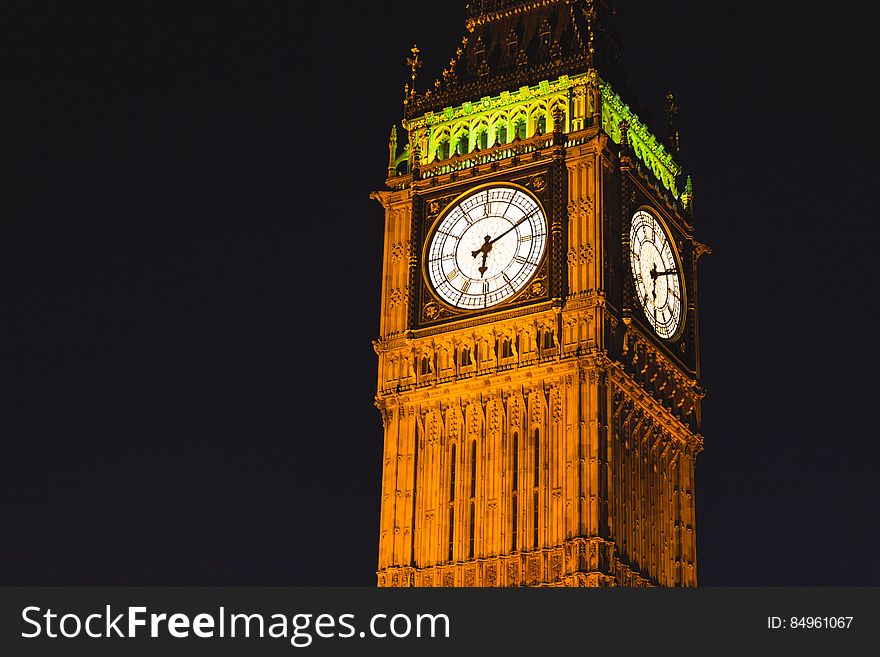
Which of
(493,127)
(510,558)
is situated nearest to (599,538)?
(510,558)

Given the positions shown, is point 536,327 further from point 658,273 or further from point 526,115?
point 526,115

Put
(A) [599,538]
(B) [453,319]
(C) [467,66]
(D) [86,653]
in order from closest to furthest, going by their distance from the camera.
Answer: (D) [86,653] < (A) [599,538] < (B) [453,319] < (C) [467,66]

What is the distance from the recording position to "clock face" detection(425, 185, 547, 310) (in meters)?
78.7

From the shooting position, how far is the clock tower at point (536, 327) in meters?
75.8

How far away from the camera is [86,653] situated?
133 feet

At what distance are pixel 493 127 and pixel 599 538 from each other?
52.6ft

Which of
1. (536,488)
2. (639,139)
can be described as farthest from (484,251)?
(536,488)

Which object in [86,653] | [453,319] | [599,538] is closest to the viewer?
[86,653]

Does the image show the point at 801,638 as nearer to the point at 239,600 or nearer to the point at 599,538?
the point at 239,600

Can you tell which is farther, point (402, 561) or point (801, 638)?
point (402, 561)

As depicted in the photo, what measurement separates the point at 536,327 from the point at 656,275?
6.14m

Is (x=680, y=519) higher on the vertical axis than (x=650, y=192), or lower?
lower

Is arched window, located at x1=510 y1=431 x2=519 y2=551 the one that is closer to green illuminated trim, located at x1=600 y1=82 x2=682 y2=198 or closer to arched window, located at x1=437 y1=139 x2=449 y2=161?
arched window, located at x1=437 y1=139 x2=449 y2=161

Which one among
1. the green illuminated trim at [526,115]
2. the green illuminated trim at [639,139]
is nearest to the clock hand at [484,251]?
the green illuminated trim at [526,115]
